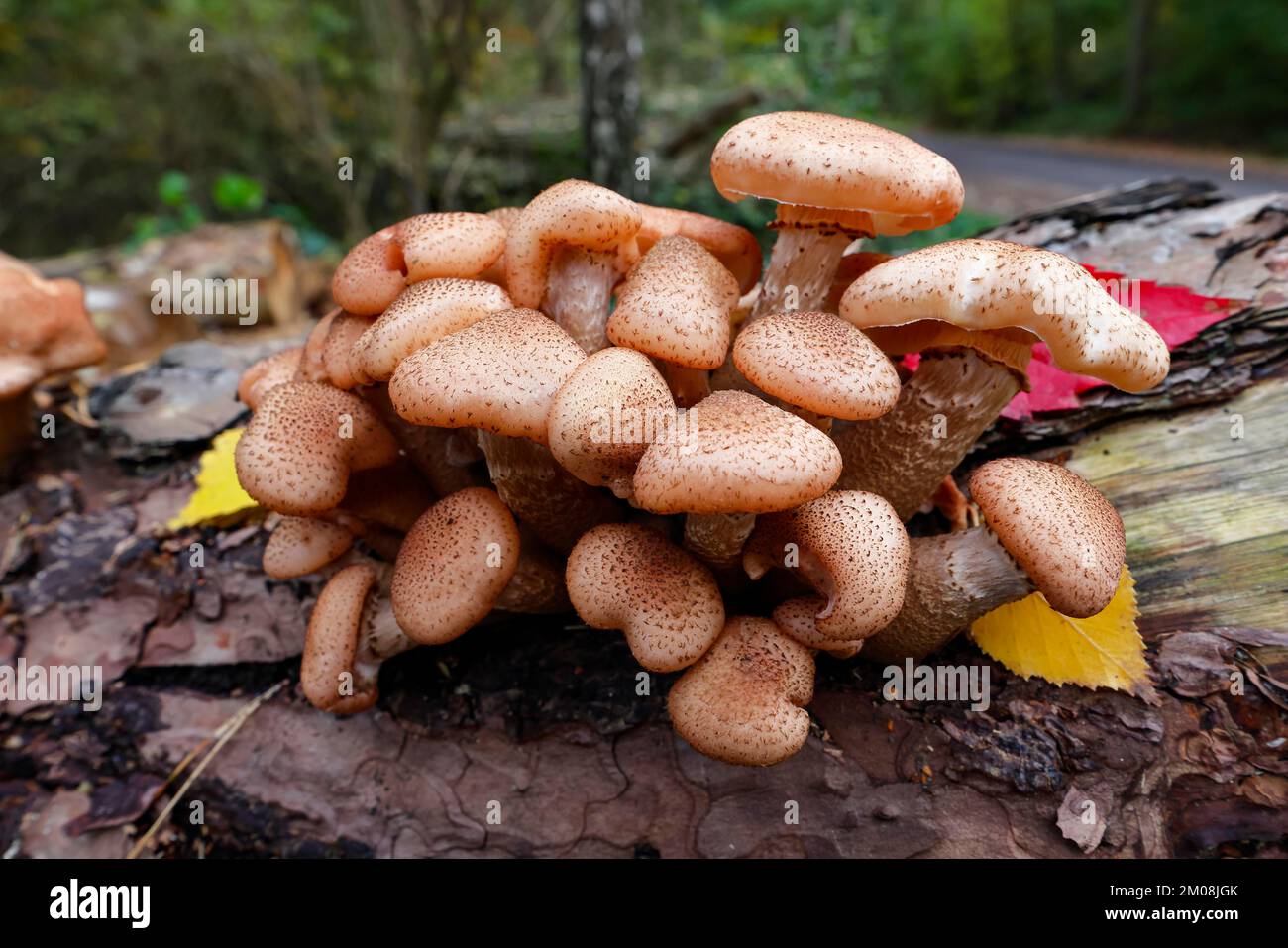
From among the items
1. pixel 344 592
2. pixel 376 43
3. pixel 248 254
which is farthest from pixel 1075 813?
pixel 376 43

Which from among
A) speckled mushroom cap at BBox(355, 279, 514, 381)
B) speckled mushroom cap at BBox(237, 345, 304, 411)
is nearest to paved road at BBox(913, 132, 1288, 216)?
speckled mushroom cap at BBox(237, 345, 304, 411)

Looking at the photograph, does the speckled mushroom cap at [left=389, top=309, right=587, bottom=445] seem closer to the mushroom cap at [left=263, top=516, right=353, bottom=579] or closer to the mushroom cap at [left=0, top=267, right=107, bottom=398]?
the mushroom cap at [left=263, top=516, right=353, bottom=579]

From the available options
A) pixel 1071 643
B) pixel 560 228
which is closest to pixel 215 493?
pixel 560 228

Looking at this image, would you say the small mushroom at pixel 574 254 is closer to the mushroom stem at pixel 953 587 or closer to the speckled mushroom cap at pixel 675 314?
the speckled mushroom cap at pixel 675 314

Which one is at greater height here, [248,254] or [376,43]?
[376,43]

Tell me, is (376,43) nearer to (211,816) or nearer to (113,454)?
(113,454)

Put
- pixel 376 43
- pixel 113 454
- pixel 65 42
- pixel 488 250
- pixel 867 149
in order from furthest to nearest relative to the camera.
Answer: pixel 65 42 → pixel 376 43 → pixel 113 454 → pixel 488 250 → pixel 867 149

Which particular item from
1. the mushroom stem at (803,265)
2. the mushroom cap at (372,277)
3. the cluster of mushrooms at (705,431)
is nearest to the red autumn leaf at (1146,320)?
the cluster of mushrooms at (705,431)
